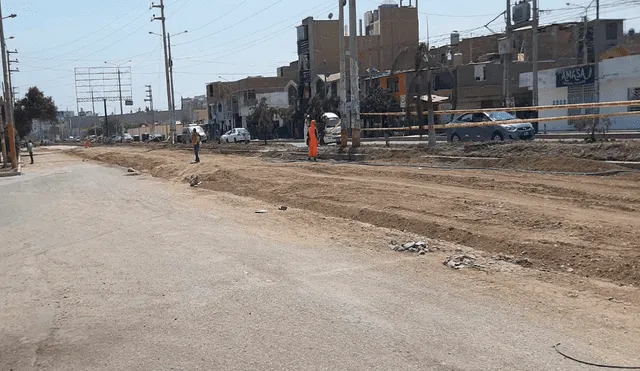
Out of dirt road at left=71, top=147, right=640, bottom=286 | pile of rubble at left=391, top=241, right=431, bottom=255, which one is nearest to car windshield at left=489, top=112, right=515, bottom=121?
dirt road at left=71, top=147, right=640, bottom=286

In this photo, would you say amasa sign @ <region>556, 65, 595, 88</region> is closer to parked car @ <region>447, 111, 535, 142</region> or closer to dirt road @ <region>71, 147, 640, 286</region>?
parked car @ <region>447, 111, 535, 142</region>

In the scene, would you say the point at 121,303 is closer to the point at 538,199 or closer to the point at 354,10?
the point at 538,199

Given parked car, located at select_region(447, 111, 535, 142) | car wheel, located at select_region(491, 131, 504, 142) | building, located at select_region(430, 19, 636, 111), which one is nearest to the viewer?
parked car, located at select_region(447, 111, 535, 142)

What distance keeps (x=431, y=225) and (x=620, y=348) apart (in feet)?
18.4

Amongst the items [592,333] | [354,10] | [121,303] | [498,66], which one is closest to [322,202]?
[121,303]

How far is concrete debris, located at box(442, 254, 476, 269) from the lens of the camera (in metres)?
8.59

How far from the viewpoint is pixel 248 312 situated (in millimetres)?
6855

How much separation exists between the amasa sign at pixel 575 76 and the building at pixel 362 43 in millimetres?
32376

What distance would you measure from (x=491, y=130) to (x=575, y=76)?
2005 centimetres

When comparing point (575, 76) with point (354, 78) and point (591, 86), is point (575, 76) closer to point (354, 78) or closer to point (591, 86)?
point (591, 86)

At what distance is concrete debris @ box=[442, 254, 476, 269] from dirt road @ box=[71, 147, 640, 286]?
2.03 ft

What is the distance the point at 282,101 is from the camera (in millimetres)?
87125

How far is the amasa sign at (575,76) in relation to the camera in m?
44.0

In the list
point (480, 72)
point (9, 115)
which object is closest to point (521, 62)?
point (480, 72)
